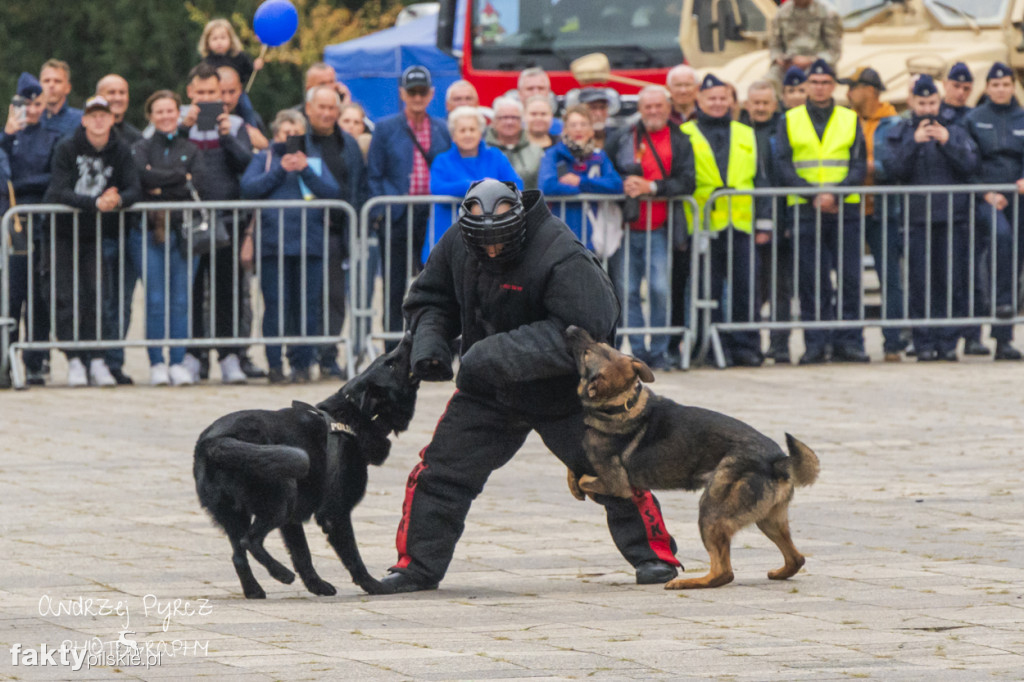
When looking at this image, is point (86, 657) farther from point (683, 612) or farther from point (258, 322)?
point (258, 322)

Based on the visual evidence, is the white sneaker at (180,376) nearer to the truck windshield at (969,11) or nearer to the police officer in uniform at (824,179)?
the police officer in uniform at (824,179)

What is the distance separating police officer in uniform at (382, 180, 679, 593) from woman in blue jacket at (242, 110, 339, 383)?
582cm

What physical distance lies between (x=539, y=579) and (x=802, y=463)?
110 centimetres

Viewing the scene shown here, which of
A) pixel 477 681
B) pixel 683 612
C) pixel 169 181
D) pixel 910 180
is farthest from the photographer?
pixel 910 180

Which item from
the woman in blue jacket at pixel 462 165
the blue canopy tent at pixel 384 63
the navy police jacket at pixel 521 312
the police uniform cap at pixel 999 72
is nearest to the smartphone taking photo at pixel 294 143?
the woman in blue jacket at pixel 462 165

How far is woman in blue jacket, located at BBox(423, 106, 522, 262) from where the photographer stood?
40.2 ft

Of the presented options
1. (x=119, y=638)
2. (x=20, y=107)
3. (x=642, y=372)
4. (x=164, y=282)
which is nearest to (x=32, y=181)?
(x=20, y=107)

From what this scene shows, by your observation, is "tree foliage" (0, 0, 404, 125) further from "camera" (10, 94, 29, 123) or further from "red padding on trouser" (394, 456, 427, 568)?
"red padding on trouser" (394, 456, 427, 568)

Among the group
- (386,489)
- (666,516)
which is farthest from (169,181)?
(666,516)

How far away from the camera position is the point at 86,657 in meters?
5.38

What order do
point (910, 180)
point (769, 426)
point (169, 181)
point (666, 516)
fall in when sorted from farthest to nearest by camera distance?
point (910, 180) → point (169, 181) → point (769, 426) → point (666, 516)

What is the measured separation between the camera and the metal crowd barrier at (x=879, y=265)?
13.3 meters

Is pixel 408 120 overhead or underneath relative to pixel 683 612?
overhead

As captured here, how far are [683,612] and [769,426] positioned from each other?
452cm
